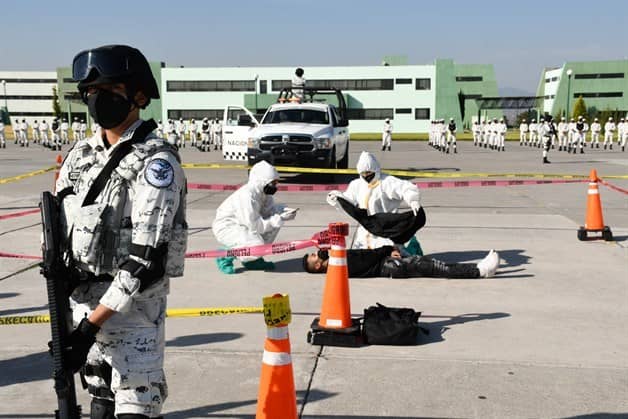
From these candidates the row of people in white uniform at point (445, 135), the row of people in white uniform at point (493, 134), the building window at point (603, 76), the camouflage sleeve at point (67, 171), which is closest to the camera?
the camouflage sleeve at point (67, 171)

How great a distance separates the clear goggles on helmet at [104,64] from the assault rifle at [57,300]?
486mm

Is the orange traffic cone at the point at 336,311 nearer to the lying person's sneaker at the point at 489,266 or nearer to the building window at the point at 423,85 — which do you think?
the lying person's sneaker at the point at 489,266

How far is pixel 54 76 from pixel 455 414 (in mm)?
134092

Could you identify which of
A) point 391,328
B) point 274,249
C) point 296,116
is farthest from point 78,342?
point 296,116

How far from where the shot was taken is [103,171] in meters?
2.57

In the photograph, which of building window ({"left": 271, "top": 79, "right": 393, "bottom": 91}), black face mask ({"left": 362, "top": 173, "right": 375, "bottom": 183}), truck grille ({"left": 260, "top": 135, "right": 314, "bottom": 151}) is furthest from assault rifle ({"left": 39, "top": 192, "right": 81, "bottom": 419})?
building window ({"left": 271, "top": 79, "right": 393, "bottom": 91})

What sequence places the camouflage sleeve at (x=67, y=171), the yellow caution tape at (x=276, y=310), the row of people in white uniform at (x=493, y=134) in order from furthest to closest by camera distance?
the row of people in white uniform at (x=493, y=134) → the yellow caution tape at (x=276, y=310) → the camouflage sleeve at (x=67, y=171)

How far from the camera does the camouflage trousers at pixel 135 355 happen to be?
267 centimetres

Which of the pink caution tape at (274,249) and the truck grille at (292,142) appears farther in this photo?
the truck grille at (292,142)

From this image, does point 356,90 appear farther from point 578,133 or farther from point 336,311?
point 336,311

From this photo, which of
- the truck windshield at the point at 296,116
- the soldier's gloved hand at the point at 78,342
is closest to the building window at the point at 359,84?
the truck windshield at the point at 296,116

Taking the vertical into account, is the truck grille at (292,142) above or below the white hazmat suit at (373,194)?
above

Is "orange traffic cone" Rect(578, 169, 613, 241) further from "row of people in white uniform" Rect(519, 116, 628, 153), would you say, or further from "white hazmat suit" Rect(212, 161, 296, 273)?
"row of people in white uniform" Rect(519, 116, 628, 153)

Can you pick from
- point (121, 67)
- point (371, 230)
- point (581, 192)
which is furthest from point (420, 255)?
point (581, 192)
